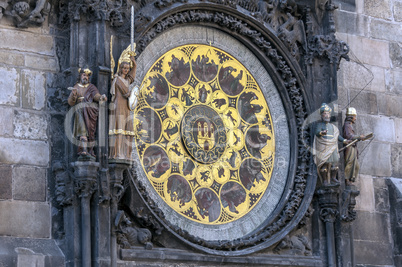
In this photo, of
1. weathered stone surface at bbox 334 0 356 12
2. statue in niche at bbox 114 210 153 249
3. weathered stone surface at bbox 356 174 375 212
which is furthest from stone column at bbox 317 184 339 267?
weathered stone surface at bbox 334 0 356 12

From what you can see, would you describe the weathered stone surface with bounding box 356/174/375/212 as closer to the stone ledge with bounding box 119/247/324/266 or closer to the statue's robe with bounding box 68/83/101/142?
the stone ledge with bounding box 119/247/324/266

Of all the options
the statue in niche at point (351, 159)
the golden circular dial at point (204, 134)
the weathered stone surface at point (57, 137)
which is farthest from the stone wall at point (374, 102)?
the weathered stone surface at point (57, 137)

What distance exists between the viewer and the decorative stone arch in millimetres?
10211

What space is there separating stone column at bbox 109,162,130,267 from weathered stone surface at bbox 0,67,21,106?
3.90 ft

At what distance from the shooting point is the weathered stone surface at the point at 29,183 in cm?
938

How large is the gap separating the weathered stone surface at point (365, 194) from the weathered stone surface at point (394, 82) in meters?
1.27

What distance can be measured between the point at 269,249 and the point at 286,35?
2577mm

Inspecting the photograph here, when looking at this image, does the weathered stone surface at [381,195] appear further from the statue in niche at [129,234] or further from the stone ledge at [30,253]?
the stone ledge at [30,253]

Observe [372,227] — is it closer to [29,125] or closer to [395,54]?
[395,54]

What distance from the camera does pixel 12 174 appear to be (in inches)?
369

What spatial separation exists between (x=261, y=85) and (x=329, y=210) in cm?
167

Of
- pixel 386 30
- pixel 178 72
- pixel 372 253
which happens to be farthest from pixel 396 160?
pixel 178 72

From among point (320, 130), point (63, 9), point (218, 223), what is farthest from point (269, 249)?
point (63, 9)

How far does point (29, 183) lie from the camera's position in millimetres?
9438
